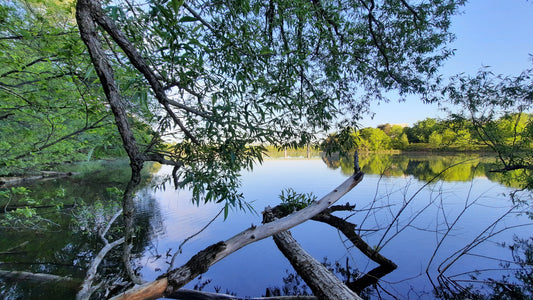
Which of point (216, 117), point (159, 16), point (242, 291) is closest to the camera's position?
point (159, 16)

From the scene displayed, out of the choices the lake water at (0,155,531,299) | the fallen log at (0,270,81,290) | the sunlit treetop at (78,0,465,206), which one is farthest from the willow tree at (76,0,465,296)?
the fallen log at (0,270,81,290)

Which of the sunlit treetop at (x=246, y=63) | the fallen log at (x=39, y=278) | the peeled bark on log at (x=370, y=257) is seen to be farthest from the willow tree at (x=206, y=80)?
the fallen log at (x=39, y=278)

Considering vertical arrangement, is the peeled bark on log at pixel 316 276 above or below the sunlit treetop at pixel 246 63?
below

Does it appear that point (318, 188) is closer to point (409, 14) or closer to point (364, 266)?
point (364, 266)

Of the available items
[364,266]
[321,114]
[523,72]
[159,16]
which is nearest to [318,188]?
[364,266]

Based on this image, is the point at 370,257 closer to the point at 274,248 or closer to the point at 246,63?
the point at 274,248

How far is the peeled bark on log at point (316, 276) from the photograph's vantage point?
2.69 m

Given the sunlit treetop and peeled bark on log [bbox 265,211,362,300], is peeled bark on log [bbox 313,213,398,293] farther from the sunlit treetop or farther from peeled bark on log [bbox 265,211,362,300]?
the sunlit treetop

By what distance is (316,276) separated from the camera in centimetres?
298

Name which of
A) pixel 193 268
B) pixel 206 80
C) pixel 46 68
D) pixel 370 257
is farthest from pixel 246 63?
pixel 370 257

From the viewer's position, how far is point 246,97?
196 cm

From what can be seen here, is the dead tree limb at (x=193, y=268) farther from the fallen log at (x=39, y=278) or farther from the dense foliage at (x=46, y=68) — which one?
the fallen log at (x=39, y=278)

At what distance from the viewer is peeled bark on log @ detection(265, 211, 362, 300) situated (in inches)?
106

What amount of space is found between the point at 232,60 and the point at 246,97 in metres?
0.33
